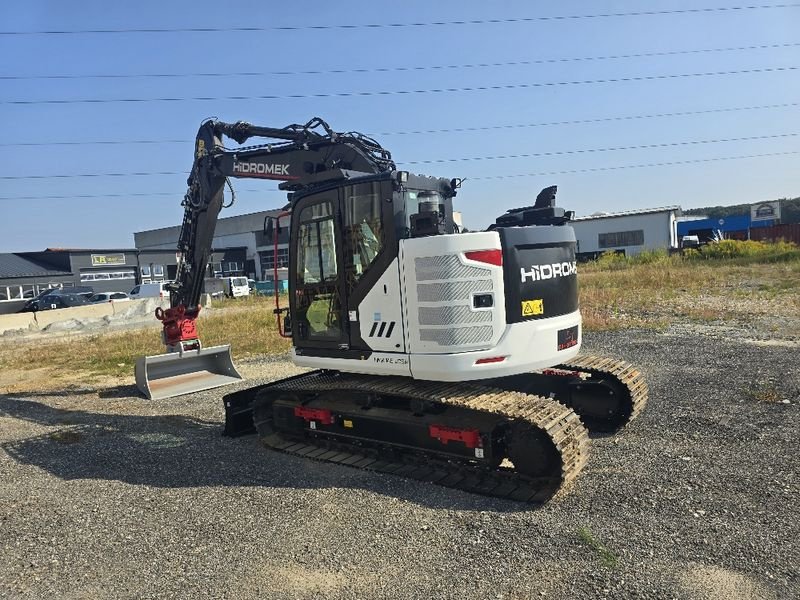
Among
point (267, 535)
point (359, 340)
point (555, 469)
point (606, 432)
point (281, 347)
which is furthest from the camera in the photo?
point (281, 347)

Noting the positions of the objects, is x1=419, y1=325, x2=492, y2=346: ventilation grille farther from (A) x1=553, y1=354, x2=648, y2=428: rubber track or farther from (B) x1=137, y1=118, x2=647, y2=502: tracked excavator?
(A) x1=553, y1=354, x2=648, y2=428: rubber track

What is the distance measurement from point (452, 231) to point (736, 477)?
11.2ft

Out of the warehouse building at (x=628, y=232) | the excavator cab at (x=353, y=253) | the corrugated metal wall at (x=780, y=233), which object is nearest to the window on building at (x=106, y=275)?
the warehouse building at (x=628, y=232)

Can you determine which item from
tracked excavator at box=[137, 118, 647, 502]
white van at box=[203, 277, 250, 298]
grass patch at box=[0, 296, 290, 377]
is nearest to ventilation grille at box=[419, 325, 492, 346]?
tracked excavator at box=[137, 118, 647, 502]

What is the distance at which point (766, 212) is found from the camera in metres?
73.6

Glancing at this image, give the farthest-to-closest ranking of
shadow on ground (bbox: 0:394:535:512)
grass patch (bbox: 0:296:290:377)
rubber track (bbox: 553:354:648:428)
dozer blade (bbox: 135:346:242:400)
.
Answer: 1. grass patch (bbox: 0:296:290:377)
2. dozer blade (bbox: 135:346:242:400)
3. rubber track (bbox: 553:354:648:428)
4. shadow on ground (bbox: 0:394:535:512)

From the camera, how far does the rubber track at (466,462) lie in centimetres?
515

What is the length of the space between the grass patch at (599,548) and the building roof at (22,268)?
171ft

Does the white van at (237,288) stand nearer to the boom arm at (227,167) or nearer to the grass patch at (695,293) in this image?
the grass patch at (695,293)

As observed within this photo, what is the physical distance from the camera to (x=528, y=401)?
552 cm

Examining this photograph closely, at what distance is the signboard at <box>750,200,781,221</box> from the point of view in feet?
238

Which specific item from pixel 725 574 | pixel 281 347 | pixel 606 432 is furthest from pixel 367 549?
pixel 281 347

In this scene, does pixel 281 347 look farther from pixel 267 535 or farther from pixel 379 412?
pixel 267 535

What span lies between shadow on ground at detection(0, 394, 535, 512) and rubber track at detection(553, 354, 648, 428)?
2.31 m
